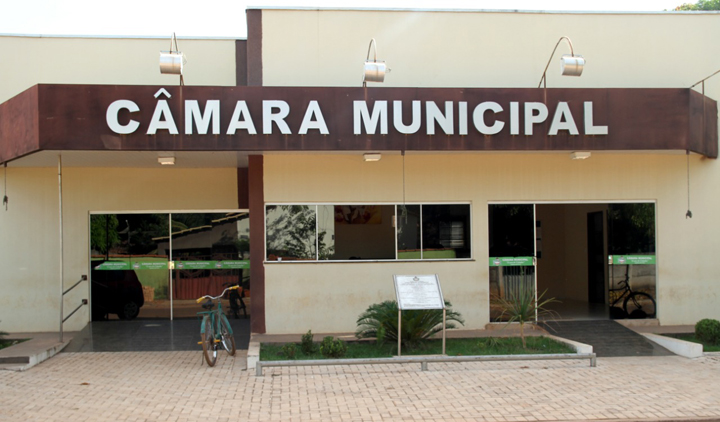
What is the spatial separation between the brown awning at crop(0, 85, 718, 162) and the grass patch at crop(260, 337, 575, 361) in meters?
3.36

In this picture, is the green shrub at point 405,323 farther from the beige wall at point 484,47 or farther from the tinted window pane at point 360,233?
the beige wall at point 484,47

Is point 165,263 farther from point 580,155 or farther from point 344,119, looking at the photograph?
point 580,155

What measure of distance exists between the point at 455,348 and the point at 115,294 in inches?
300

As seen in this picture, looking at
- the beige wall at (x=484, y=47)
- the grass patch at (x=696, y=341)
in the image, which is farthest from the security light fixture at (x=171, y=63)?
the grass patch at (x=696, y=341)

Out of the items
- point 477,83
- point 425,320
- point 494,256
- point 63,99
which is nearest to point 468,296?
point 494,256

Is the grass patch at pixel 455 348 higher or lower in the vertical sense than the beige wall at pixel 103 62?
lower

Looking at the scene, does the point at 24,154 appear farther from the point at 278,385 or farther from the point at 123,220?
the point at 278,385

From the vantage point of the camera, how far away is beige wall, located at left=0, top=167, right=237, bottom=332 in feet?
43.4

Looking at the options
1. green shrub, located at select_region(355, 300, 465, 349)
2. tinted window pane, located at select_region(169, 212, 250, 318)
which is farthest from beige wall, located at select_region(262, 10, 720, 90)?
green shrub, located at select_region(355, 300, 465, 349)

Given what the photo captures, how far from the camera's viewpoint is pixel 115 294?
13.8 m

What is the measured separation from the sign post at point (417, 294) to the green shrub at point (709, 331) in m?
4.79

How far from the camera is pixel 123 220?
13.8m

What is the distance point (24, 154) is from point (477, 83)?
8.37 meters

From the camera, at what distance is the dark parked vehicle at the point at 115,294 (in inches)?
539
